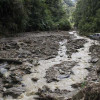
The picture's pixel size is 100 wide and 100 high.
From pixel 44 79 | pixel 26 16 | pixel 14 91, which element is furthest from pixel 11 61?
pixel 26 16

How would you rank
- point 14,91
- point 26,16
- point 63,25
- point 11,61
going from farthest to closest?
point 63,25, point 26,16, point 11,61, point 14,91

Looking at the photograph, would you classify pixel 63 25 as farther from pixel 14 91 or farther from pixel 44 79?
pixel 14 91

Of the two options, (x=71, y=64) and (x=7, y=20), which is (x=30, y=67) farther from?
(x=7, y=20)

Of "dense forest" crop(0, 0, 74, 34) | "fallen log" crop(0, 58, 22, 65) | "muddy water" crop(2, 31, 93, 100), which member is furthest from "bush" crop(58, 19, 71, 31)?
"fallen log" crop(0, 58, 22, 65)

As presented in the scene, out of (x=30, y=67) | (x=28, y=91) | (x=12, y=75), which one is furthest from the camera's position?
(x=30, y=67)

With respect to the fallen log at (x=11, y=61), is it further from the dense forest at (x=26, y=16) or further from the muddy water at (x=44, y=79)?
the dense forest at (x=26, y=16)

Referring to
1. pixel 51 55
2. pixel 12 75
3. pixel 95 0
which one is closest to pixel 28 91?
pixel 12 75

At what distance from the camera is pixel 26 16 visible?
68.7 ft

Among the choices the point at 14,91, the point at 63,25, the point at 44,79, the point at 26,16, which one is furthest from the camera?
the point at 63,25

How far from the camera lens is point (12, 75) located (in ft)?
25.5

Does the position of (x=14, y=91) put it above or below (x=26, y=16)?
below

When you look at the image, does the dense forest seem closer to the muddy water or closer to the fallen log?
the fallen log

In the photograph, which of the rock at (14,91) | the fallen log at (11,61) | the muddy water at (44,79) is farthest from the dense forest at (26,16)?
the rock at (14,91)

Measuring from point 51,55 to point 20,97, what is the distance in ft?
21.1
